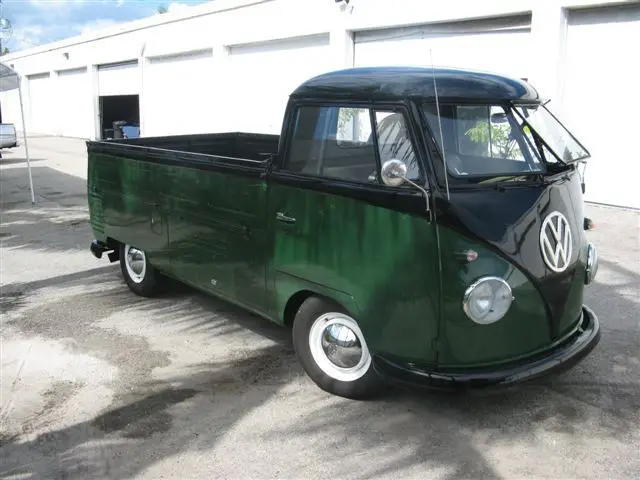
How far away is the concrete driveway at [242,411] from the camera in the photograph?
3.34 m

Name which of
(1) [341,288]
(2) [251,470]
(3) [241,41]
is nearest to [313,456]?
(2) [251,470]

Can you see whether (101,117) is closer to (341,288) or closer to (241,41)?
(241,41)

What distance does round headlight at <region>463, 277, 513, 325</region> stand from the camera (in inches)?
130

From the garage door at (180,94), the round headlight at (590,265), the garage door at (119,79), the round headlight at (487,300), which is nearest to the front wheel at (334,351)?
the round headlight at (487,300)

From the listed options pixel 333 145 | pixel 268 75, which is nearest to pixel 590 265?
pixel 333 145

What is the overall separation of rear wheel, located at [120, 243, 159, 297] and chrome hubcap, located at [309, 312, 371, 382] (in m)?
2.44

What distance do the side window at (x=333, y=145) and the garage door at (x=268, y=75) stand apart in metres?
11.5

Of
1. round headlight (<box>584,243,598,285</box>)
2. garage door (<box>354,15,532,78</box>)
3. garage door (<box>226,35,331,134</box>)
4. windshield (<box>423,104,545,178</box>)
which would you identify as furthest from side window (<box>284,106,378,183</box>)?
garage door (<box>226,35,331,134</box>)

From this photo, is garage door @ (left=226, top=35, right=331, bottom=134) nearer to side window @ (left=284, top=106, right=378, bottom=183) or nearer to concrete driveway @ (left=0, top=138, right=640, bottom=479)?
concrete driveway @ (left=0, top=138, right=640, bottom=479)

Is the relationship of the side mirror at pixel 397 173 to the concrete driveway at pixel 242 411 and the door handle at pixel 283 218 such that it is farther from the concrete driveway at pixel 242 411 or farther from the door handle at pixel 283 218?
the concrete driveway at pixel 242 411

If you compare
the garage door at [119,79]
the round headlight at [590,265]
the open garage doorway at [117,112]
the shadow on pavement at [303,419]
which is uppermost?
the garage door at [119,79]

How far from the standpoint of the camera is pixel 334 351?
4.02 meters

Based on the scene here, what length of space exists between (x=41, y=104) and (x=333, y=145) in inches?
1518

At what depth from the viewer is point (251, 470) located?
10.8ft
